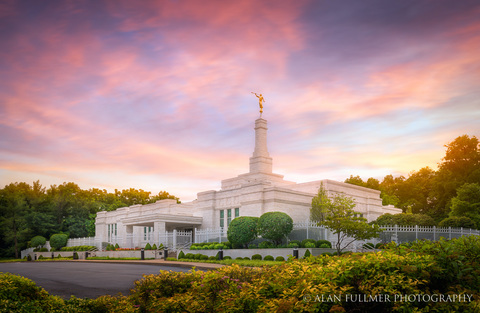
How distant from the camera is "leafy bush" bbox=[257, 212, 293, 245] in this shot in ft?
93.1

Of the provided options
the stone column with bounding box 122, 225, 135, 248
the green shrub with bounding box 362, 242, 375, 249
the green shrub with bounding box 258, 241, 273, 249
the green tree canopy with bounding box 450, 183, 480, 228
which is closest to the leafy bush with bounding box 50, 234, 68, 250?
the stone column with bounding box 122, 225, 135, 248

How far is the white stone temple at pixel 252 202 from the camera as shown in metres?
34.2

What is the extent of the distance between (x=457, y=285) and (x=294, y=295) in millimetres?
2511

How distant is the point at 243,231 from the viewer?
98.0ft

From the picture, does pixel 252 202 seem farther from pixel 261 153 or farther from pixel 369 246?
pixel 369 246

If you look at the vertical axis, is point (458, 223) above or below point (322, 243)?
above

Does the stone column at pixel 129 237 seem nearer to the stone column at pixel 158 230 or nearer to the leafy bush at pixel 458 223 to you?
the stone column at pixel 158 230

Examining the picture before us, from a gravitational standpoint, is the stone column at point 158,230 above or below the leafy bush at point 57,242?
above

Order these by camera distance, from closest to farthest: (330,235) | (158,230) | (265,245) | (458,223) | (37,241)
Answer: (265,245), (330,235), (458,223), (158,230), (37,241)

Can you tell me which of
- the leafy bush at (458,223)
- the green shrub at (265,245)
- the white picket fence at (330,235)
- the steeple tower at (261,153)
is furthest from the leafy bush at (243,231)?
the leafy bush at (458,223)

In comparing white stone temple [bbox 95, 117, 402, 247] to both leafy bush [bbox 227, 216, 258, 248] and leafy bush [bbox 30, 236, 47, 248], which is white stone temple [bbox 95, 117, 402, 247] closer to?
leafy bush [bbox 227, 216, 258, 248]

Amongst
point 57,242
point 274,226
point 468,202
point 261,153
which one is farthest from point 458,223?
point 57,242

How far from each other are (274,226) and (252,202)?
6.51 meters

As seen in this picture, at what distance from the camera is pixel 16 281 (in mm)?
9000
